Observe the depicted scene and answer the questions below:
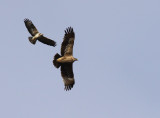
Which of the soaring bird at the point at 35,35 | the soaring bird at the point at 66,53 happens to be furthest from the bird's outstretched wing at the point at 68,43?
the soaring bird at the point at 35,35

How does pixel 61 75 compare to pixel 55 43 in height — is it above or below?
below

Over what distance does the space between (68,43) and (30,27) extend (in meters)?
10.3

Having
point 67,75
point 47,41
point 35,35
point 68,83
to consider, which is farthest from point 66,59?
point 47,41

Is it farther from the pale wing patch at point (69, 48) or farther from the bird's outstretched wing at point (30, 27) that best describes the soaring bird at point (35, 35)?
the pale wing patch at point (69, 48)

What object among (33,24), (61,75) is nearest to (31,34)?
(33,24)

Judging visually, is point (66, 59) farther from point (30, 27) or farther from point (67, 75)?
point (30, 27)

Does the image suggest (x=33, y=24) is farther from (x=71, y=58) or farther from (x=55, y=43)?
(x=71, y=58)

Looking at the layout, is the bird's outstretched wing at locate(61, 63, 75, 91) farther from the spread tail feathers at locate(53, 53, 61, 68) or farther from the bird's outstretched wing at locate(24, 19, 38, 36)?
the bird's outstretched wing at locate(24, 19, 38, 36)

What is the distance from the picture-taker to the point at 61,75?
35.9 metres

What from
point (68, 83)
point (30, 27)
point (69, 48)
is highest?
point (30, 27)

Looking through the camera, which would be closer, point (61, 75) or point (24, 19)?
point (61, 75)

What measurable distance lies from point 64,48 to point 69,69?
1.83m

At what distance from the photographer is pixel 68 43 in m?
34.6

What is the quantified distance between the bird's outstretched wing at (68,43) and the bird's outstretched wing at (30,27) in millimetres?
9444
